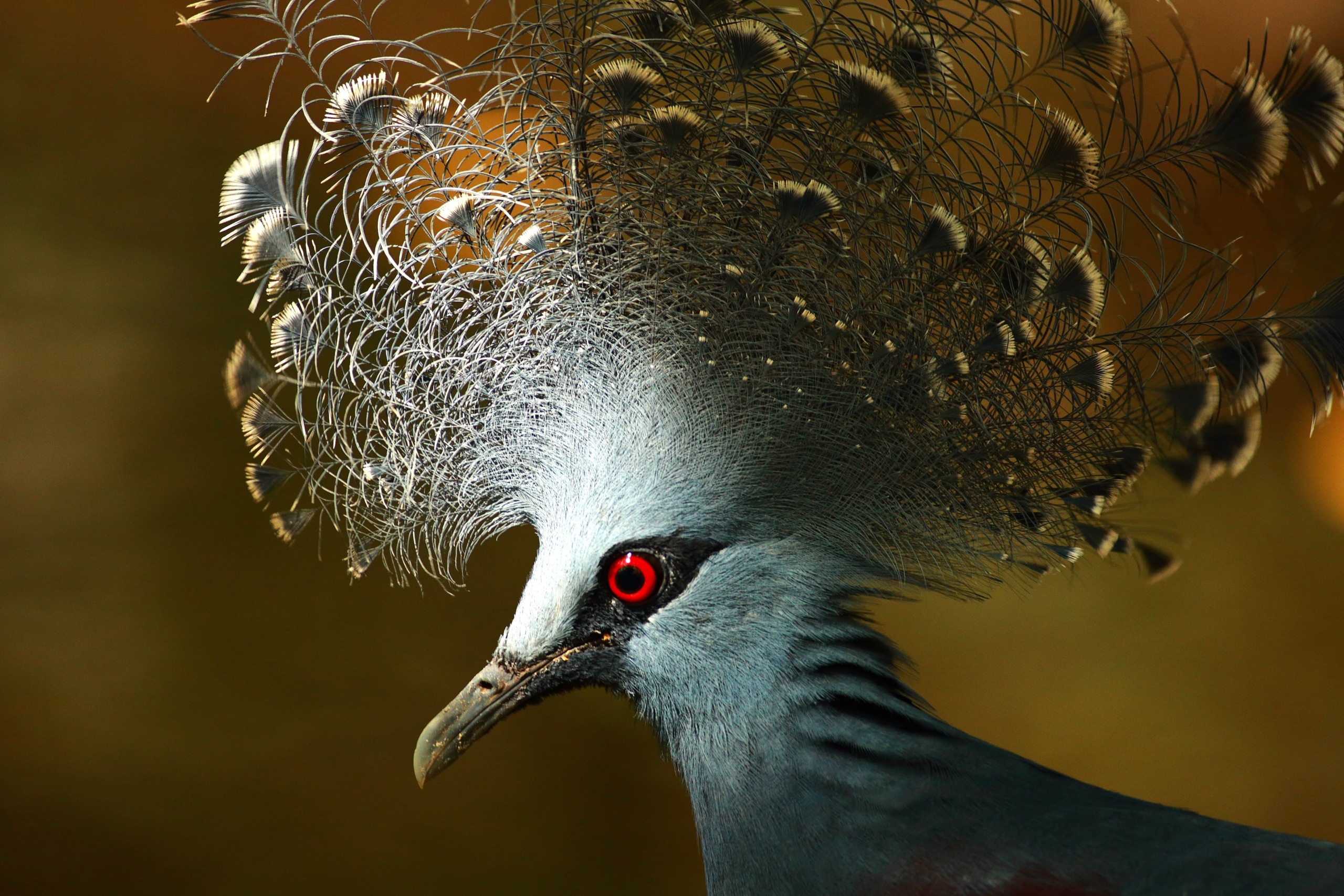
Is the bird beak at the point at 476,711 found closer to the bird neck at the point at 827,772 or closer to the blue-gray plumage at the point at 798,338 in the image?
the blue-gray plumage at the point at 798,338

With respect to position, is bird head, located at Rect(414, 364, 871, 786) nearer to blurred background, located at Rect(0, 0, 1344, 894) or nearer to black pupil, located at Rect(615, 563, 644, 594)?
black pupil, located at Rect(615, 563, 644, 594)

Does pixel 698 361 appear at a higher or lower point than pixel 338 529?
higher

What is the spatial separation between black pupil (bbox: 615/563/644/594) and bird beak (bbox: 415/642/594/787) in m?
0.12

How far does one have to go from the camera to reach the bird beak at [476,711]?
0.89 metres

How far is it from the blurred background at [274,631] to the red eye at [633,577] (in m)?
0.75

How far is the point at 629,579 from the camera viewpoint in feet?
2.83

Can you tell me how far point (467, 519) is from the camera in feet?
3.17

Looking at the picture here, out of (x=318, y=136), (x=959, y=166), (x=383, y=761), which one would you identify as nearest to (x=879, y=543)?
(x=959, y=166)

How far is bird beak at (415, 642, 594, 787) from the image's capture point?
35.0 inches

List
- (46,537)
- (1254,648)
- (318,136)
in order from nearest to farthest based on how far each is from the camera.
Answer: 1. (318,136)
2. (46,537)
3. (1254,648)

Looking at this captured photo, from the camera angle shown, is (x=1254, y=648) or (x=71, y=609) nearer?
(x=71, y=609)

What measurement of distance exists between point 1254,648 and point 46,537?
2.51 m

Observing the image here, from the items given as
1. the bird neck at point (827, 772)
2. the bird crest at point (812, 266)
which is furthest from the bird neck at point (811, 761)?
the bird crest at point (812, 266)

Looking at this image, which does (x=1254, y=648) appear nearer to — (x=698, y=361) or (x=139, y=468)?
(x=698, y=361)
